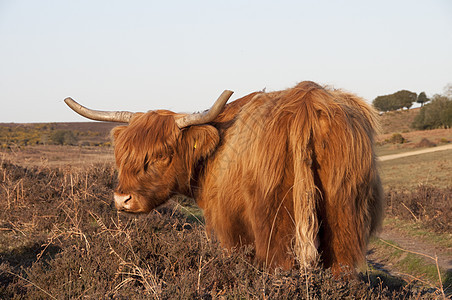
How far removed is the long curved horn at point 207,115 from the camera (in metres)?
4.05

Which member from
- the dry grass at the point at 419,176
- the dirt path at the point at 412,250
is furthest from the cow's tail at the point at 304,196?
the dry grass at the point at 419,176

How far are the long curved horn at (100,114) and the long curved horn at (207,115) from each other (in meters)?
0.77

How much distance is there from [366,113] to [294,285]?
1765 mm

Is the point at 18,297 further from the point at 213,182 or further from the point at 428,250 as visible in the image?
the point at 428,250

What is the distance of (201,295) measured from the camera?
282 cm

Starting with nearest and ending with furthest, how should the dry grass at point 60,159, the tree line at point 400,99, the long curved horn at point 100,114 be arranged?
the long curved horn at point 100,114 < the dry grass at point 60,159 < the tree line at point 400,99

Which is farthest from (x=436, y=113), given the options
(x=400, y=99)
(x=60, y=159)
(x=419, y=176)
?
(x=60, y=159)

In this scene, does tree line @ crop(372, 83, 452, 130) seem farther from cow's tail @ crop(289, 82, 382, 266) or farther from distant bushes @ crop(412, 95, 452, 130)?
cow's tail @ crop(289, 82, 382, 266)

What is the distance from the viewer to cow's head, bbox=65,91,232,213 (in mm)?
4055

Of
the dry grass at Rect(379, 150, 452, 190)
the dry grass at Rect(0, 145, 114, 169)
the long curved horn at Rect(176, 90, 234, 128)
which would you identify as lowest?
the dry grass at Rect(379, 150, 452, 190)

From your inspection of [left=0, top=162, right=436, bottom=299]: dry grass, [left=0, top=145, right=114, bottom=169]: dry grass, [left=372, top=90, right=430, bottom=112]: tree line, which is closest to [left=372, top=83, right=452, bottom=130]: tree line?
[left=372, top=90, right=430, bottom=112]: tree line

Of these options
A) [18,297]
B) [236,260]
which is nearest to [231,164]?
[236,260]

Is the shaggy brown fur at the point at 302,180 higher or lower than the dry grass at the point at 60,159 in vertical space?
higher

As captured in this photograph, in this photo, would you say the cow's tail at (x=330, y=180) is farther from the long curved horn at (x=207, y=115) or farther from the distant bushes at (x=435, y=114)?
the distant bushes at (x=435, y=114)
